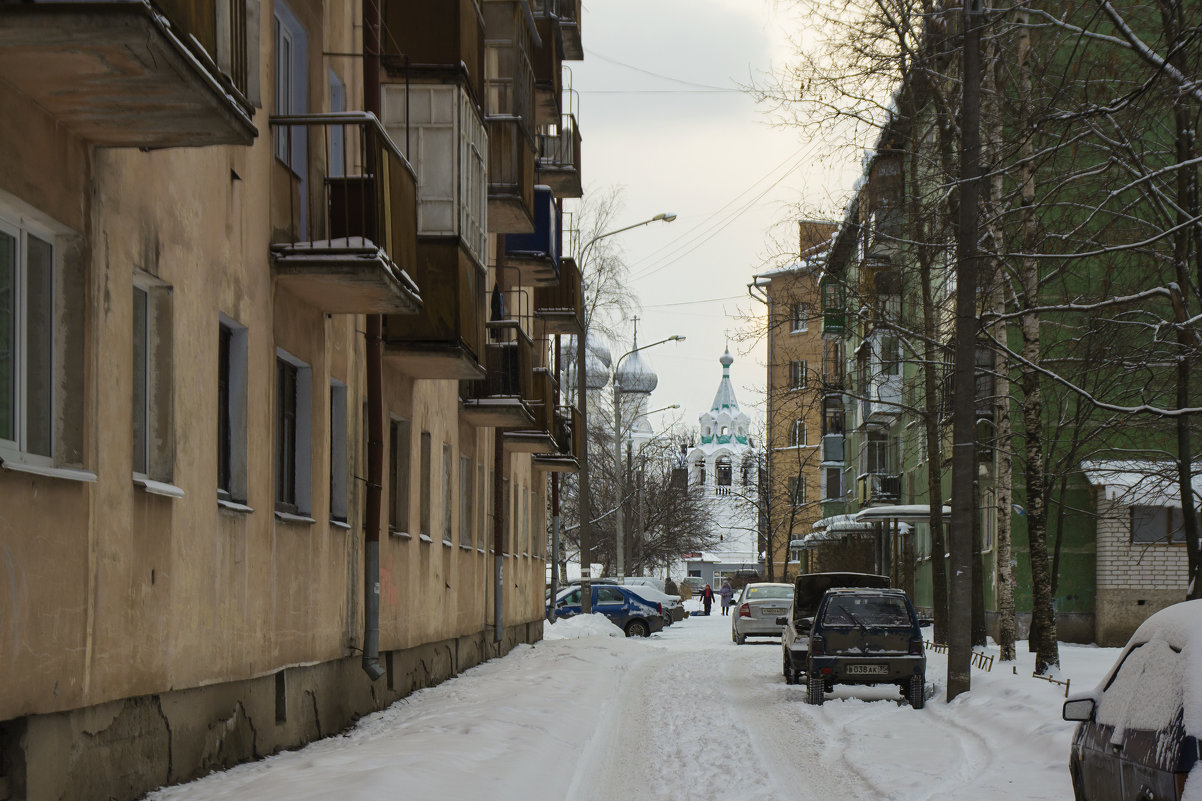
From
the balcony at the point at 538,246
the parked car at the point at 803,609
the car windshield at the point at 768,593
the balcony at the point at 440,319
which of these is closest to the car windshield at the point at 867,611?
the parked car at the point at 803,609

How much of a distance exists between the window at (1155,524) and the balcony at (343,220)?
988 inches

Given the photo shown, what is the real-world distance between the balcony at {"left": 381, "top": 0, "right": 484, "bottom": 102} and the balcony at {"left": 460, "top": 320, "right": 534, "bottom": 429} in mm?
7086

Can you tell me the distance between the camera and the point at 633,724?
666 inches

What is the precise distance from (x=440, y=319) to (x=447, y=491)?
7.35 meters

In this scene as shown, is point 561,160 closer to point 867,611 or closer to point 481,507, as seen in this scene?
point 481,507

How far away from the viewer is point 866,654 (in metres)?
19.6

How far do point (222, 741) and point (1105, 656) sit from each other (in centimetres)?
2067

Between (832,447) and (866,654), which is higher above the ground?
(832,447)

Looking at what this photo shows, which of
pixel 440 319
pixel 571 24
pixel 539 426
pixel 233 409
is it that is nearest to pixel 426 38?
pixel 440 319

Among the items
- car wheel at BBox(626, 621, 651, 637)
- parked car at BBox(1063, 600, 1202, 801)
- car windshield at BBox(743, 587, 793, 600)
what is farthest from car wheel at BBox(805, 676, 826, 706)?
car wheel at BBox(626, 621, 651, 637)

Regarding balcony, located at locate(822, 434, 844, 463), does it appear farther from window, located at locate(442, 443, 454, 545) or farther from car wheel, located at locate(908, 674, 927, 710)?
car wheel, located at locate(908, 674, 927, 710)

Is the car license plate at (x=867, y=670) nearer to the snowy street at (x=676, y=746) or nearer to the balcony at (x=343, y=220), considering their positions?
the snowy street at (x=676, y=746)

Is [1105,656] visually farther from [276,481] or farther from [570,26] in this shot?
[276,481]

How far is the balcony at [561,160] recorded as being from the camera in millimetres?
32575
